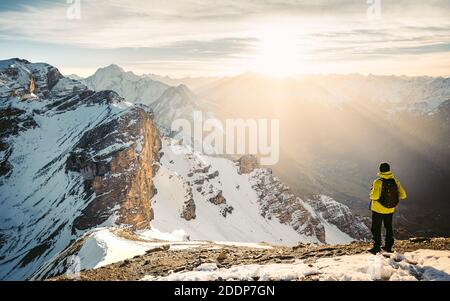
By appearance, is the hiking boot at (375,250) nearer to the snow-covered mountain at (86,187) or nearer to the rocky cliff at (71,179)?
the snow-covered mountain at (86,187)

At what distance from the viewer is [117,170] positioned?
411 ft

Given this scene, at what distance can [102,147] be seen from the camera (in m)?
129

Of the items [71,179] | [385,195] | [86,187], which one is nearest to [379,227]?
[385,195]

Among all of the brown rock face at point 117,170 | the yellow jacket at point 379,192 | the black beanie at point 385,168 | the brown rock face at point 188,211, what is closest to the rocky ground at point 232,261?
the yellow jacket at point 379,192

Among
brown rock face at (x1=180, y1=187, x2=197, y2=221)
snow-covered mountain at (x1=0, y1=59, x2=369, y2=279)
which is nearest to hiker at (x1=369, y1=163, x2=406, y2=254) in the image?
snow-covered mountain at (x1=0, y1=59, x2=369, y2=279)

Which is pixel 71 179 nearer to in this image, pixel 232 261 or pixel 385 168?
pixel 232 261

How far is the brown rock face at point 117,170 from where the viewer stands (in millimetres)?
113938

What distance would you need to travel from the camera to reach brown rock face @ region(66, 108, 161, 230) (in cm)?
11394

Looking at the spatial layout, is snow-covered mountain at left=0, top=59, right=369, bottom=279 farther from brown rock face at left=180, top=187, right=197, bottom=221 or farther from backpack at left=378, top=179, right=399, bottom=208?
backpack at left=378, top=179, right=399, bottom=208
